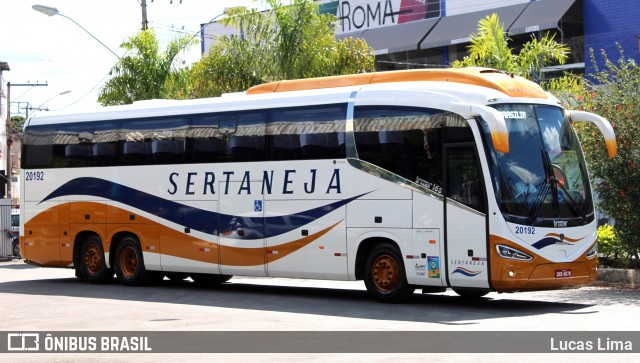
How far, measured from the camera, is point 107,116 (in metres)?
23.2

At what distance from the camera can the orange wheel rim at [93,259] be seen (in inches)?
926

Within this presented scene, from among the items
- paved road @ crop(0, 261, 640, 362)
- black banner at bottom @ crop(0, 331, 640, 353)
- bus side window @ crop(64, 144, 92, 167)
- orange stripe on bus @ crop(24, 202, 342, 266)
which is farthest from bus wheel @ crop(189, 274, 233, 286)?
black banner at bottom @ crop(0, 331, 640, 353)

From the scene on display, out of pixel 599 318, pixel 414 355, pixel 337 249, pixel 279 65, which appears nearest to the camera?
pixel 414 355

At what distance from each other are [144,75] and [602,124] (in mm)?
22270

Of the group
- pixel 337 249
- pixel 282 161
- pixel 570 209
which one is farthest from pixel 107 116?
pixel 570 209

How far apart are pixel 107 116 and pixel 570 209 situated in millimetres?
10597

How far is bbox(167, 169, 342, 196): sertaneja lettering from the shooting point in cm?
1897

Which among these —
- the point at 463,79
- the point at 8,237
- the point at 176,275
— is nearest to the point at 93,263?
the point at 176,275

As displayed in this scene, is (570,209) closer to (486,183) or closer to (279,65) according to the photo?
(486,183)

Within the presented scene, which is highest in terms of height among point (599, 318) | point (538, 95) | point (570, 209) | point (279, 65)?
point (279, 65)

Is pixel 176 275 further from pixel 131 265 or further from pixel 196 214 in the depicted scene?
pixel 196 214

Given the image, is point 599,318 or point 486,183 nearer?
point 599,318

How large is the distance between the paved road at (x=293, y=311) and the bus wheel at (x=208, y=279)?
0.58 meters

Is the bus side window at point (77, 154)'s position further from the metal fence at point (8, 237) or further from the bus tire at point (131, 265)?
the metal fence at point (8, 237)
